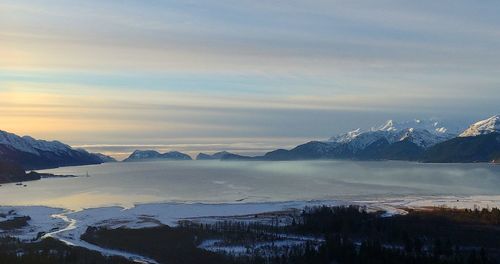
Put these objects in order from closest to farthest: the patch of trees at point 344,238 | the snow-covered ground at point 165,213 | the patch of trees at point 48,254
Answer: the patch of trees at point 48,254 → the patch of trees at point 344,238 → the snow-covered ground at point 165,213

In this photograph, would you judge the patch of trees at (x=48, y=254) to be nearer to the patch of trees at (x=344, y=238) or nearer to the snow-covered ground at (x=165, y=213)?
the snow-covered ground at (x=165, y=213)

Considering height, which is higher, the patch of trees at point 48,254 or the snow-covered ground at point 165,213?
the snow-covered ground at point 165,213

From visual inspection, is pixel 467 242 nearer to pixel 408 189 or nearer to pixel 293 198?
pixel 293 198

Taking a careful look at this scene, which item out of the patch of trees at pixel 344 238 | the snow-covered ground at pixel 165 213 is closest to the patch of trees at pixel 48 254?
the snow-covered ground at pixel 165 213

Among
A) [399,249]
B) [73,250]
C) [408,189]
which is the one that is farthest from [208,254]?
[408,189]

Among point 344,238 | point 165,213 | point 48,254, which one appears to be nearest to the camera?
point 48,254

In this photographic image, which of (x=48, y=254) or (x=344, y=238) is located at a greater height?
(x=344, y=238)

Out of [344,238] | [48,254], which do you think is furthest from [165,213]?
[48,254]

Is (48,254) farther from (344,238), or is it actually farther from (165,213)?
(165,213)
